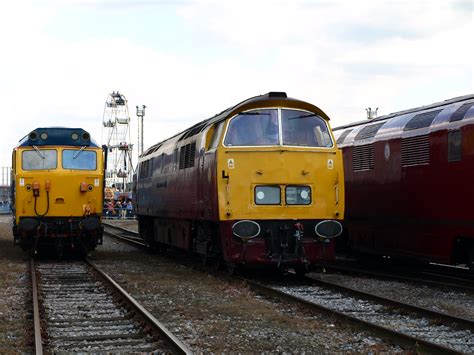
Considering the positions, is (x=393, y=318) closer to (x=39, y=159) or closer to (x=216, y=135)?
(x=216, y=135)

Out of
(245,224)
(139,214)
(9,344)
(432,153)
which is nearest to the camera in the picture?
(9,344)

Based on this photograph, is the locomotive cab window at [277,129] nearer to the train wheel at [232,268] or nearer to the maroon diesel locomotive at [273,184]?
the maroon diesel locomotive at [273,184]

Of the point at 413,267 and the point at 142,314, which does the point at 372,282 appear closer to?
the point at 413,267

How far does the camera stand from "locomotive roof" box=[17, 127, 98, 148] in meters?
19.3

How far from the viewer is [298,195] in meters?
14.0

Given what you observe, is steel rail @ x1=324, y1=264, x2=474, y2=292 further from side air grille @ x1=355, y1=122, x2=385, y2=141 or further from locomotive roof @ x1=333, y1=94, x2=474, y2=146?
side air grille @ x1=355, y1=122, x2=385, y2=141

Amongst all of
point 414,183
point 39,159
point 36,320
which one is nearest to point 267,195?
point 414,183

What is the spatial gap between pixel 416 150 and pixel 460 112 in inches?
61.8

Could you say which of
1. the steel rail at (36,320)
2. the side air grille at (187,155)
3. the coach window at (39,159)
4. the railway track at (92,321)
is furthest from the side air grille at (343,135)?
the steel rail at (36,320)

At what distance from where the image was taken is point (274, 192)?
45.6ft

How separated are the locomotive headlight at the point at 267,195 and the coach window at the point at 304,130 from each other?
2.98 ft

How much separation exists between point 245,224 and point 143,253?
10.3m

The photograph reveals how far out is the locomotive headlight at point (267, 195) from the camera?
45.3ft

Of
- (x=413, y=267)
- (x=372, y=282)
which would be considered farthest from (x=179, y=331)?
(x=413, y=267)
